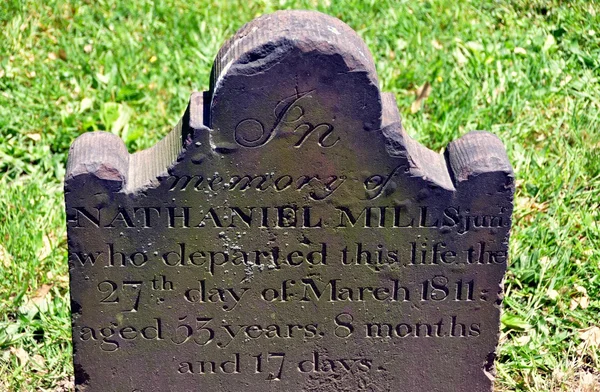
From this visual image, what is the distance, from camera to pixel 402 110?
5.69m

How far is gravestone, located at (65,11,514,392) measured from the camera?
3195 mm

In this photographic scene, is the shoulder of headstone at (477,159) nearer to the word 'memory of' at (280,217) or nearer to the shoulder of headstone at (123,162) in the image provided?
the word 'memory of' at (280,217)

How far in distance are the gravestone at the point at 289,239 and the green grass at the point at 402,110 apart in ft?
2.23

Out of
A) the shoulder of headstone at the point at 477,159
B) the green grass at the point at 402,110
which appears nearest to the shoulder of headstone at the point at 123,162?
the shoulder of headstone at the point at 477,159

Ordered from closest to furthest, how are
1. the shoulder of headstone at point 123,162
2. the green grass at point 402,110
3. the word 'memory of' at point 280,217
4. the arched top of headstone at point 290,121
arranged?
the arched top of headstone at point 290,121
the shoulder of headstone at point 123,162
the word 'memory of' at point 280,217
the green grass at point 402,110

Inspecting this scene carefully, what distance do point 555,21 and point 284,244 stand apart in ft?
11.7

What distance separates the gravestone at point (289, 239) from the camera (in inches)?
126

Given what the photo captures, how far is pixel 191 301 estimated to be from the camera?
3582mm

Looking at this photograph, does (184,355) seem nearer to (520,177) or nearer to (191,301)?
(191,301)

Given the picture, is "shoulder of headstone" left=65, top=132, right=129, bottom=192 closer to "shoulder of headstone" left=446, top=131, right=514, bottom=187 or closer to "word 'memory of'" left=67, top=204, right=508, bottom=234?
"word 'memory of'" left=67, top=204, right=508, bottom=234

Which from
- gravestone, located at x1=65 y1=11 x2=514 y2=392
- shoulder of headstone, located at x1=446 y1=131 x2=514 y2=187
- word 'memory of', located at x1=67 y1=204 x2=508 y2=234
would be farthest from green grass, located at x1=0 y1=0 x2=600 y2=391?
shoulder of headstone, located at x1=446 y1=131 x2=514 y2=187

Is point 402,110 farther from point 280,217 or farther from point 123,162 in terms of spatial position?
point 123,162

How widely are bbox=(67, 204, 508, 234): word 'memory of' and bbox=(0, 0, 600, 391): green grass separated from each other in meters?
1.04

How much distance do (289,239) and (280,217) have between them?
0.33 feet
